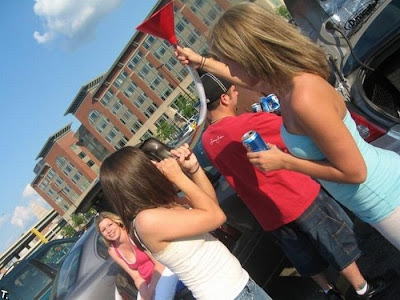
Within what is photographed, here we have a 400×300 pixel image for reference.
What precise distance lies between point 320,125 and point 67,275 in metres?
2.56

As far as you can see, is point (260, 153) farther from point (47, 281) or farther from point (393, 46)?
point (47, 281)

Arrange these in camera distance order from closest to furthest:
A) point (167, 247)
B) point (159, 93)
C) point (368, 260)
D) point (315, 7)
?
point (167, 247) → point (315, 7) → point (368, 260) → point (159, 93)

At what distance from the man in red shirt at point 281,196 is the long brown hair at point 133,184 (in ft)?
2.39

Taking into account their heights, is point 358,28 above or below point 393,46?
above

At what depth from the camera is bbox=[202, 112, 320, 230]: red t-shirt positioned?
247cm

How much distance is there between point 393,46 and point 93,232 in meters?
2.84

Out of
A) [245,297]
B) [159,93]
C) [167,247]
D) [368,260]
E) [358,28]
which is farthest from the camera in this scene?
[159,93]

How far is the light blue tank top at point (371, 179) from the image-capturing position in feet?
5.78

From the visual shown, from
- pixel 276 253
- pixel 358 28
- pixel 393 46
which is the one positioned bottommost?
pixel 276 253

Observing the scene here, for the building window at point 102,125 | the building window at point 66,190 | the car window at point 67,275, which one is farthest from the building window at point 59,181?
the car window at point 67,275

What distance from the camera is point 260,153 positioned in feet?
6.08

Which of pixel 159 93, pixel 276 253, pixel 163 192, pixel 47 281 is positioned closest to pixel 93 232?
pixel 47 281

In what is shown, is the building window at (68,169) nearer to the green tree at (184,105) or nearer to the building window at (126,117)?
the building window at (126,117)

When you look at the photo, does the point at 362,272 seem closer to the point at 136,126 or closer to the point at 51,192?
the point at 136,126
